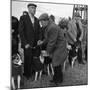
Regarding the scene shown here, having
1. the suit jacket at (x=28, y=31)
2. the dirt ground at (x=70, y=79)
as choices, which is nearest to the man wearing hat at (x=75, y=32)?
the dirt ground at (x=70, y=79)

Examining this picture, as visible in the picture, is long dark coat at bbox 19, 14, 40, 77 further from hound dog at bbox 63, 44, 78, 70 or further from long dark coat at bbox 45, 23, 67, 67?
hound dog at bbox 63, 44, 78, 70

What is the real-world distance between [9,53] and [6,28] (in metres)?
0.29

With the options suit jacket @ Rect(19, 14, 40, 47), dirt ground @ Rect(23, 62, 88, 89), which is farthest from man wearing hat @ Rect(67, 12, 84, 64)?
suit jacket @ Rect(19, 14, 40, 47)

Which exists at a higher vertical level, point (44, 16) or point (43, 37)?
point (44, 16)

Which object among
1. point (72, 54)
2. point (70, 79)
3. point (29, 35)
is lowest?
point (70, 79)

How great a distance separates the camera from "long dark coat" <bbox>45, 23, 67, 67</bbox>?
2555 millimetres

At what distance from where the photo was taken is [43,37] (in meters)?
2.56

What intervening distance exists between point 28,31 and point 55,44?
356 millimetres

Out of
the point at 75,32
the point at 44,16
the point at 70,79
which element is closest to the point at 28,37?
the point at 44,16

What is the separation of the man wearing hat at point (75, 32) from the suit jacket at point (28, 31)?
40 centimetres

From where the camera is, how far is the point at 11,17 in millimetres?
2457

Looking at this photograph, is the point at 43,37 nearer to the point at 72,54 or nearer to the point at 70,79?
the point at 72,54

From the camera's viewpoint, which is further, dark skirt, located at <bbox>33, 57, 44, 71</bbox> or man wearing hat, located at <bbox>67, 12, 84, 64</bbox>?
man wearing hat, located at <bbox>67, 12, 84, 64</bbox>

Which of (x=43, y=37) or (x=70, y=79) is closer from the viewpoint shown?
(x=43, y=37)
